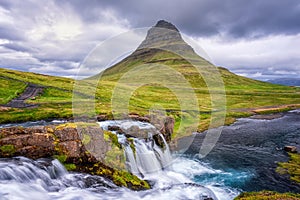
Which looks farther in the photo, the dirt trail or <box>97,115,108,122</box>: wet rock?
the dirt trail

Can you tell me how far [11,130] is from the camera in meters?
21.5

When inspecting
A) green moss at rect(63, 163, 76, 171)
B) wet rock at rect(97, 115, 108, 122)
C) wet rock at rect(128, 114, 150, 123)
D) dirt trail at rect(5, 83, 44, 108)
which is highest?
dirt trail at rect(5, 83, 44, 108)

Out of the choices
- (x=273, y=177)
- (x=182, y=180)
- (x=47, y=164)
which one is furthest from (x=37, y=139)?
(x=273, y=177)

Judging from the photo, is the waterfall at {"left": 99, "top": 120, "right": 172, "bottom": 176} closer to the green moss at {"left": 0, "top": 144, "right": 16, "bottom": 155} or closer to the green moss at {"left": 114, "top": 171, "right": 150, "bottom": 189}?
the green moss at {"left": 114, "top": 171, "right": 150, "bottom": 189}

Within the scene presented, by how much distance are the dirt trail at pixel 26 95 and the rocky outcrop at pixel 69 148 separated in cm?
4491

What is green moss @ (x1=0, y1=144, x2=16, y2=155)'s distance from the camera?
19234 millimetres

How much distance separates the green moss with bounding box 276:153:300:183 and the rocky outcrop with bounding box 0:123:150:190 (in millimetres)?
20612

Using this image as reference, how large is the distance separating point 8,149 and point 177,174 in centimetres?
1988

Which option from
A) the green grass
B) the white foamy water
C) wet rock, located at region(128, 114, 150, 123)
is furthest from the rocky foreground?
the green grass

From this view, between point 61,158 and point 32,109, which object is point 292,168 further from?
point 32,109

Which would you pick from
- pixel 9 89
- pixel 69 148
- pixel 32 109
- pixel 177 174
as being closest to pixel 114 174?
pixel 69 148

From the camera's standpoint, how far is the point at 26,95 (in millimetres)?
79688

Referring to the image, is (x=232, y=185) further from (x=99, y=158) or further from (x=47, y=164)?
(x=47, y=164)

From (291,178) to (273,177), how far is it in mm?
2095
